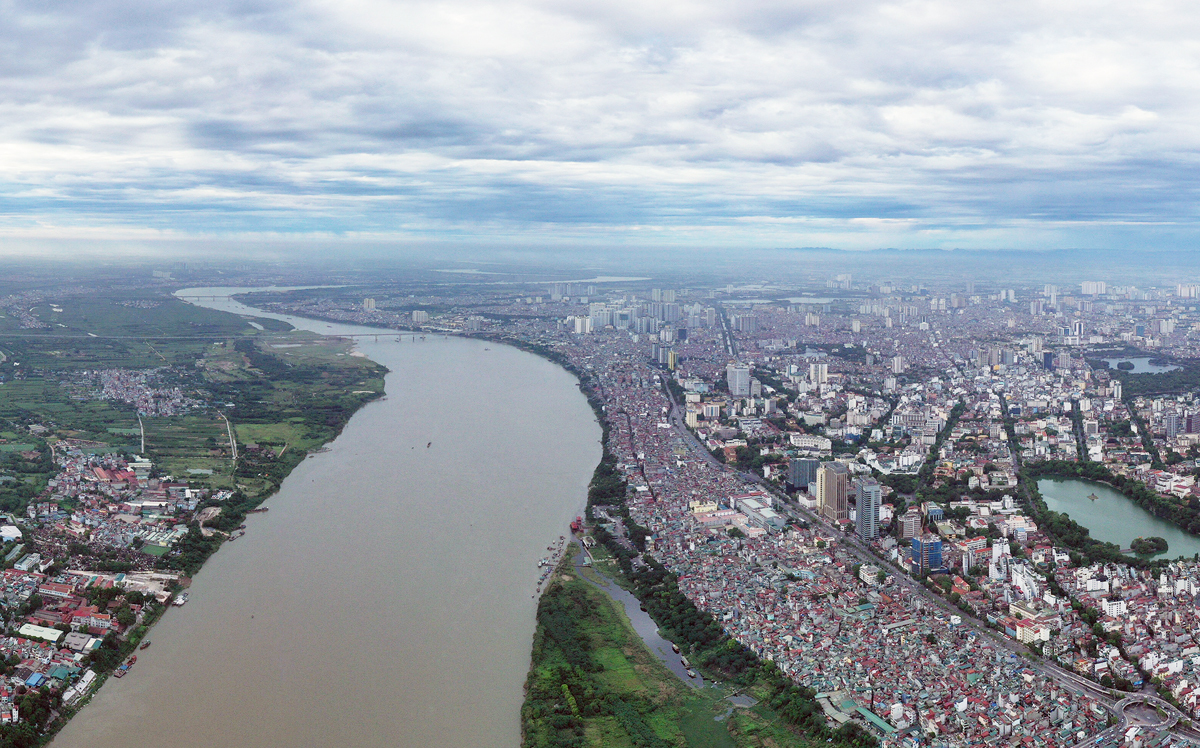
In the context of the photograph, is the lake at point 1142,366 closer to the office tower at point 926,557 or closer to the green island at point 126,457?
the office tower at point 926,557

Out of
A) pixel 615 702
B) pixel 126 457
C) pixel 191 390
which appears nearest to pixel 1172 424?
pixel 615 702

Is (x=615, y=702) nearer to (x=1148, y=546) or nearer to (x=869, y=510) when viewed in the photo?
(x=869, y=510)

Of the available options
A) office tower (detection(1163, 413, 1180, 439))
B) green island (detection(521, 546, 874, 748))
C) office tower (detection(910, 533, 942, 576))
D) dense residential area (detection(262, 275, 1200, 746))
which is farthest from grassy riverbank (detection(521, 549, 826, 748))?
office tower (detection(1163, 413, 1180, 439))

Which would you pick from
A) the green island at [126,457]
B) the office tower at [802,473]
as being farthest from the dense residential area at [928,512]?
the green island at [126,457]

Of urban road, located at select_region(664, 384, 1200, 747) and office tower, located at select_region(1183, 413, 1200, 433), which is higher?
office tower, located at select_region(1183, 413, 1200, 433)

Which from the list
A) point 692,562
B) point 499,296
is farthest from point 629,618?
point 499,296

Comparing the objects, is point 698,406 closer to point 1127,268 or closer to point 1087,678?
point 1087,678

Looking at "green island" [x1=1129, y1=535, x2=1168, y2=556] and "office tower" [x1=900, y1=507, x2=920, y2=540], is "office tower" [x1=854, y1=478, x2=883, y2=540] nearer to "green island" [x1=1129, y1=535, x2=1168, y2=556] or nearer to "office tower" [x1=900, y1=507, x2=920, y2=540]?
"office tower" [x1=900, y1=507, x2=920, y2=540]
